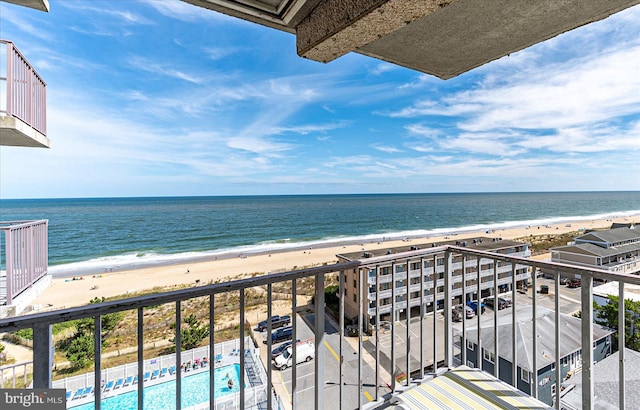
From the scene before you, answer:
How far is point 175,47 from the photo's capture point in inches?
1369

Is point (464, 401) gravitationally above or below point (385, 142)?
below

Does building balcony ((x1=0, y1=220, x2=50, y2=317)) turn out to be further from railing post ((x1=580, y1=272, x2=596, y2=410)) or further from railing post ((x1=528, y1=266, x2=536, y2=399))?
railing post ((x1=580, y1=272, x2=596, y2=410))

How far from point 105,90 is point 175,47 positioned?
12.2 m

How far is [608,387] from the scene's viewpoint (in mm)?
2635

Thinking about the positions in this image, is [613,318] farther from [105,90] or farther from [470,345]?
[105,90]

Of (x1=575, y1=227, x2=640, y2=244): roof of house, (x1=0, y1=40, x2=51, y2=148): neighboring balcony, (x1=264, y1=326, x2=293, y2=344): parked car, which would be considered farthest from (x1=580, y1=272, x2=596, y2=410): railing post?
(x1=575, y1=227, x2=640, y2=244): roof of house

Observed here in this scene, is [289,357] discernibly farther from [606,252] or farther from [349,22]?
[606,252]

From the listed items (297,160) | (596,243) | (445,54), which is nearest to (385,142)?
(297,160)

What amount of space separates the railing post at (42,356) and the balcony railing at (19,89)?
136 inches

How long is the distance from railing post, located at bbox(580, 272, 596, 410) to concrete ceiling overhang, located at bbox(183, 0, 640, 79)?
117 centimetres

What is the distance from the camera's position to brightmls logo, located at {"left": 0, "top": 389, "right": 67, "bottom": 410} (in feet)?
2.99

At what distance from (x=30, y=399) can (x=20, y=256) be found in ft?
21.4

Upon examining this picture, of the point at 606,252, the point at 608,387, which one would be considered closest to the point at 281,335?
the point at 608,387

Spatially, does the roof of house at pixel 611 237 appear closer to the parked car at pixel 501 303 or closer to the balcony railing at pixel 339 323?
the parked car at pixel 501 303
